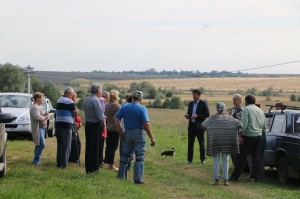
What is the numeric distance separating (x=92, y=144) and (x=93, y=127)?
340 millimetres

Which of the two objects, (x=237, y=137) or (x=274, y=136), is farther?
(x=274, y=136)

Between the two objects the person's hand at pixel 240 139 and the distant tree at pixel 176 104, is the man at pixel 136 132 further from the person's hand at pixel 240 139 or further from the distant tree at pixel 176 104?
the distant tree at pixel 176 104

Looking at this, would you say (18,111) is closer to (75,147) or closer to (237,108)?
(75,147)

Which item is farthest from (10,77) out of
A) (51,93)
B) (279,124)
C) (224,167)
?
(224,167)

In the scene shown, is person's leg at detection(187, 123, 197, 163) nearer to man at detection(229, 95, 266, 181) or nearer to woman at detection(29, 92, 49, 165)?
man at detection(229, 95, 266, 181)

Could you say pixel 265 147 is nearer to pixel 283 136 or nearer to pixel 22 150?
pixel 283 136

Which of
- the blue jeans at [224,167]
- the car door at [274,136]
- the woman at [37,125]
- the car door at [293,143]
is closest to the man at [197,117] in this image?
the car door at [274,136]

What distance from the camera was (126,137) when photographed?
13789 mm

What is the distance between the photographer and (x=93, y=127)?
14.0 metres

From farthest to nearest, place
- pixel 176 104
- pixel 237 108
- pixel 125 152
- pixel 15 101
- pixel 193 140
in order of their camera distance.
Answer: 1. pixel 176 104
2. pixel 15 101
3. pixel 193 140
4. pixel 237 108
5. pixel 125 152

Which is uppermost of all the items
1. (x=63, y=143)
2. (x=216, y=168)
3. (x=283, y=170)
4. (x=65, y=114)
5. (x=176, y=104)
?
(x=65, y=114)

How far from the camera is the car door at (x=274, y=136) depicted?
15522 millimetres

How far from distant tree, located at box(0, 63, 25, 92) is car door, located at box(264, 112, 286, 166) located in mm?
55722

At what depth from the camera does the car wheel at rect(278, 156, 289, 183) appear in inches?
586
